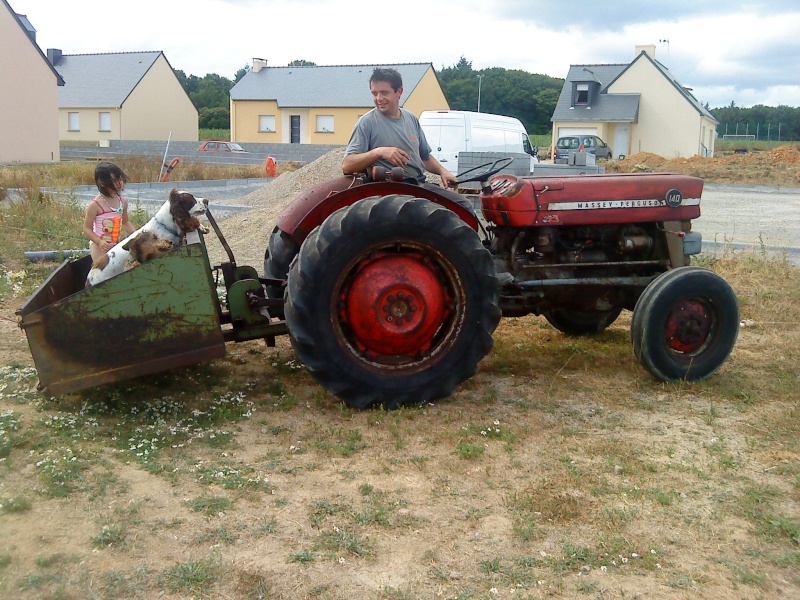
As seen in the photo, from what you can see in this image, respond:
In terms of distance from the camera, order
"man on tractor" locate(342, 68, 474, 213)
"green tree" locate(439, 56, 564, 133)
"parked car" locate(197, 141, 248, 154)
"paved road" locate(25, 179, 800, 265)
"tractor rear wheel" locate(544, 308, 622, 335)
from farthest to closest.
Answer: "green tree" locate(439, 56, 564, 133) < "parked car" locate(197, 141, 248, 154) < "paved road" locate(25, 179, 800, 265) < "tractor rear wheel" locate(544, 308, 622, 335) < "man on tractor" locate(342, 68, 474, 213)

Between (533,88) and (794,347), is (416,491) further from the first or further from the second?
(533,88)

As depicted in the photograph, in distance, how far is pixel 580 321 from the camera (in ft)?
21.1

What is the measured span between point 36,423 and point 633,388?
3.52 m

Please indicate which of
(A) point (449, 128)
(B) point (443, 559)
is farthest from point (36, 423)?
(A) point (449, 128)

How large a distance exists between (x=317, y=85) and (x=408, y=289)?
45031mm

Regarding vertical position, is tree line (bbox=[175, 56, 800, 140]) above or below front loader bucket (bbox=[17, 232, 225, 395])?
above

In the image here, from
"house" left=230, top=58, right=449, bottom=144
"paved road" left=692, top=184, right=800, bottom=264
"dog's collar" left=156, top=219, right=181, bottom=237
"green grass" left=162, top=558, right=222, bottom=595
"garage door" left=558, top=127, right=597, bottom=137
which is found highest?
"house" left=230, top=58, right=449, bottom=144

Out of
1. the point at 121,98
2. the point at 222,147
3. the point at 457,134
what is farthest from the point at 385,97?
the point at 121,98

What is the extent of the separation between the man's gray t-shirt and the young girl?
6.28 ft

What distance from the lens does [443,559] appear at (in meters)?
3.09

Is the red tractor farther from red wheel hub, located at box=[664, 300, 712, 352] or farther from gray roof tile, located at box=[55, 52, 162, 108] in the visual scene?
gray roof tile, located at box=[55, 52, 162, 108]

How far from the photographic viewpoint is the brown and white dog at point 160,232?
15.5 feet

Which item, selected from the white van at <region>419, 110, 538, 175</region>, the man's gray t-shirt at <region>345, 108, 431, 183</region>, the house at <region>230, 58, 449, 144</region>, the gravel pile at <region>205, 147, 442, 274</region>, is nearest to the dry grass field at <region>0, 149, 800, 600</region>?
the man's gray t-shirt at <region>345, 108, 431, 183</region>

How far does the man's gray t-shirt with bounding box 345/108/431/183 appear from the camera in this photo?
5.18m
